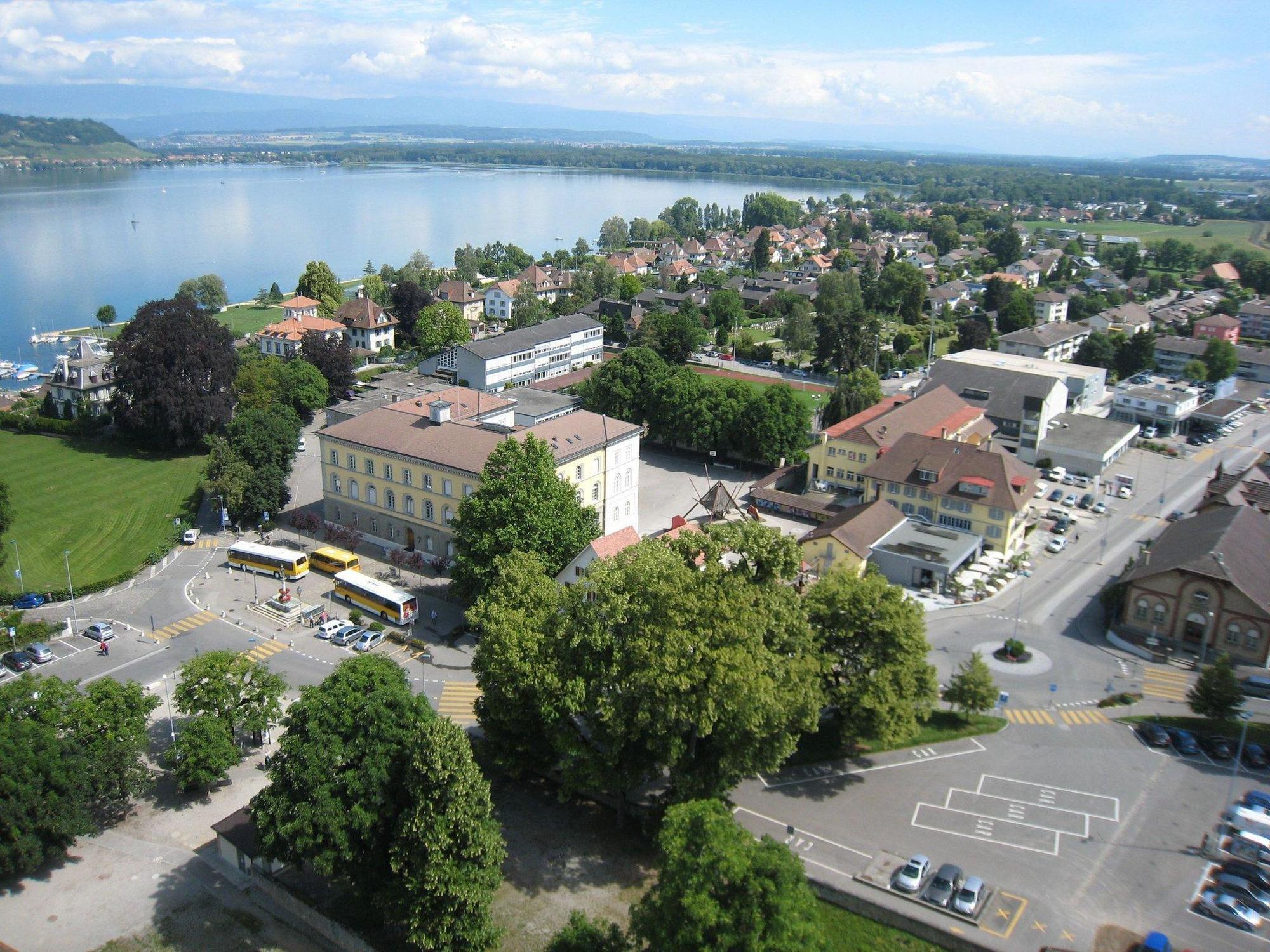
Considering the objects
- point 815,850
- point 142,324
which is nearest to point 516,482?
point 815,850

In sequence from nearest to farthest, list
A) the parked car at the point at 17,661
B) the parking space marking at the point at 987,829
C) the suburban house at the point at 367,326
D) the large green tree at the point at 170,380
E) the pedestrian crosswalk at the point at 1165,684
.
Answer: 1. the parking space marking at the point at 987,829
2. the pedestrian crosswalk at the point at 1165,684
3. the parked car at the point at 17,661
4. the large green tree at the point at 170,380
5. the suburban house at the point at 367,326

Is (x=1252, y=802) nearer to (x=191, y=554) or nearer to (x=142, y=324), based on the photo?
(x=191, y=554)

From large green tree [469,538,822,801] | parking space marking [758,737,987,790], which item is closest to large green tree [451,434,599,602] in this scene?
large green tree [469,538,822,801]

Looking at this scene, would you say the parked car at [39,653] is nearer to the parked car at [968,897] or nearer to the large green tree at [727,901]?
the large green tree at [727,901]

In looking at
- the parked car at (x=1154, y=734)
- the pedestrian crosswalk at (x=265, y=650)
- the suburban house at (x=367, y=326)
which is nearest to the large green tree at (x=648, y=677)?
the pedestrian crosswalk at (x=265, y=650)

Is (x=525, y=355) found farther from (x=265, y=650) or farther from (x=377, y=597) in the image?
(x=265, y=650)

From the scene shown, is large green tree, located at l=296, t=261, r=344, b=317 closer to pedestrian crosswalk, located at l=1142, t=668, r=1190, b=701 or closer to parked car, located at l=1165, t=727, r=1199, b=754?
pedestrian crosswalk, located at l=1142, t=668, r=1190, b=701

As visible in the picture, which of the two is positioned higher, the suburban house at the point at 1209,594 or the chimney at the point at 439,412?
the chimney at the point at 439,412
